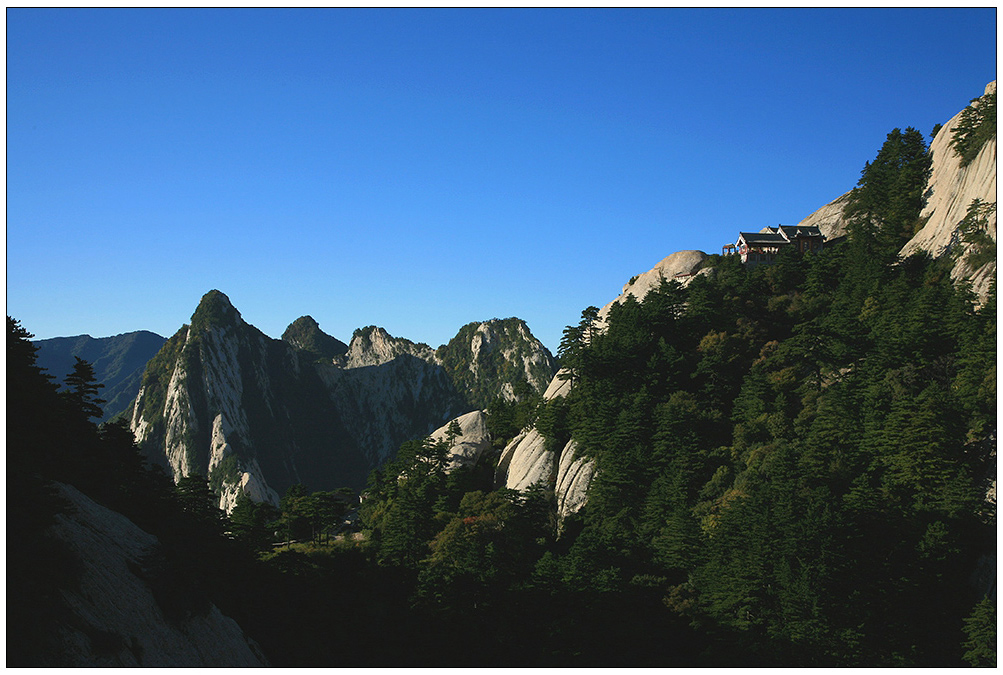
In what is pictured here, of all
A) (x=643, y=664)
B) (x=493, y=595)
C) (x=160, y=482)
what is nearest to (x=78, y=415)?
(x=160, y=482)

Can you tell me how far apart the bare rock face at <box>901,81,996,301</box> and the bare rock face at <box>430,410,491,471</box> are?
50.8 meters

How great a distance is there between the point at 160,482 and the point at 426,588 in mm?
22321

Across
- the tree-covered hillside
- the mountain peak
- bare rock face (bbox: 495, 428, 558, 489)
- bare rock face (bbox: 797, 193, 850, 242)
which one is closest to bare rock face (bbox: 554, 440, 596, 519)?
the tree-covered hillside

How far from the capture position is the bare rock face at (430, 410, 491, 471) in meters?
83.9

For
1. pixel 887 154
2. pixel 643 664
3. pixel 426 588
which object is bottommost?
pixel 643 664

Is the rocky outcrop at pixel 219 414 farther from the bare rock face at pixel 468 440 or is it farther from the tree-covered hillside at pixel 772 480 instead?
the tree-covered hillside at pixel 772 480

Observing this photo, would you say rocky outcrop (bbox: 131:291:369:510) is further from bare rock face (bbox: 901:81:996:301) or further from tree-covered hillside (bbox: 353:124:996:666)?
bare rock face (bbox: 901:81:996:301)

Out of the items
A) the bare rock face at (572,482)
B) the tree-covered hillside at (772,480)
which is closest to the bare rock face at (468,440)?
the tree-covered hillside at (772,480)

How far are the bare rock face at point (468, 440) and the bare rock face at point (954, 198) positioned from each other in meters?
50.8

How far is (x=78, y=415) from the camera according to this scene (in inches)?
1948

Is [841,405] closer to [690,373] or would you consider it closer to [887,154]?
[690,373]

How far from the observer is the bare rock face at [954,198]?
62125 millimetres

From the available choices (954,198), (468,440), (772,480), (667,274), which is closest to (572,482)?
(468,440)

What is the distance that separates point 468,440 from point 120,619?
59.9 m
